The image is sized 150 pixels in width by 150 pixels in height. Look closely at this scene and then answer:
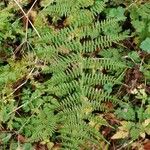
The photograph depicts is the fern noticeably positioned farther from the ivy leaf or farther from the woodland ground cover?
the ivy leaf

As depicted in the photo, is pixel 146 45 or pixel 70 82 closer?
pixel 70 82

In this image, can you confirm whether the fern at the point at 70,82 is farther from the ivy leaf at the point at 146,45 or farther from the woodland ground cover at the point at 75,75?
the ivy leaf at the point at 146,45

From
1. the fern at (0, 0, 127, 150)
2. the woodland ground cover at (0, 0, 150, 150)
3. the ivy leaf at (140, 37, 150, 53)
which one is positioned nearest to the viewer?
the fern at (0, 0, 127, 150)

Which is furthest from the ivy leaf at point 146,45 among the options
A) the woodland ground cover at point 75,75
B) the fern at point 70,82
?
the fern at point 70,82

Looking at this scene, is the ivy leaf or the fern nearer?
the fern

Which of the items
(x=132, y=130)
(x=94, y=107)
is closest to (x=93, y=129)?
(x=94, y=107)

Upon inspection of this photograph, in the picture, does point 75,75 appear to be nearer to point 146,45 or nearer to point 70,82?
point 70,82

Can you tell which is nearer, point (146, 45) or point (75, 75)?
point (75, 75)

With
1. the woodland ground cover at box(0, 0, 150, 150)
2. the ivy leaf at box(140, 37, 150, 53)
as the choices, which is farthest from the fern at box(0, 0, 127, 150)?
the ivy leaf at box(140, 37, 150, 53)

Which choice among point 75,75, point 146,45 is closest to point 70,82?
point 75,75
